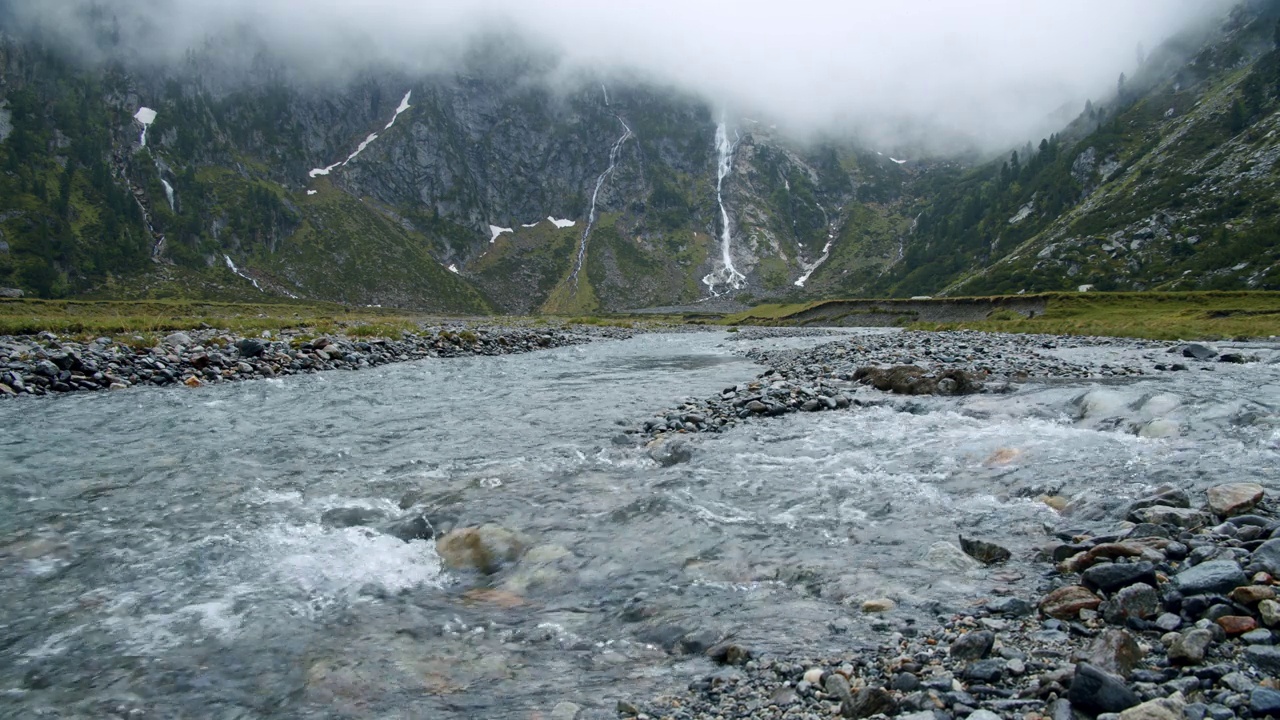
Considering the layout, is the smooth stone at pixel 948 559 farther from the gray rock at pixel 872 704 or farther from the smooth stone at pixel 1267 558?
the gray rock at pixel 872 704

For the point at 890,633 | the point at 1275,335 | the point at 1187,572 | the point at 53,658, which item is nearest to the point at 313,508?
the point at 53,658

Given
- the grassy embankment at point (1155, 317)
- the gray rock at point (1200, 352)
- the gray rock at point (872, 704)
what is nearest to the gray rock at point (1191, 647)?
the gray rock at point (872, 704)

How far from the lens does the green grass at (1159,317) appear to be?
1656 inches

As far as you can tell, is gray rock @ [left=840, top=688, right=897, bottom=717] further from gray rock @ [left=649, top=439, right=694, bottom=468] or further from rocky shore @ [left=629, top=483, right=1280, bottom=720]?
gray rock @ [left=649, top=439, right=694, bottom=468]

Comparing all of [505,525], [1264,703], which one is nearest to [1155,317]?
[505,525]

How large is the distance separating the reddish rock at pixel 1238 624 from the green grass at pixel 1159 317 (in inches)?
1840

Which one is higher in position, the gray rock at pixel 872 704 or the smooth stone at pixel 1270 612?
the smooth stone at pixel 1270 612

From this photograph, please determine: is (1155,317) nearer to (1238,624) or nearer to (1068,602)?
(1068,602)

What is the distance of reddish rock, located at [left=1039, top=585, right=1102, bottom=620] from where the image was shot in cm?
498

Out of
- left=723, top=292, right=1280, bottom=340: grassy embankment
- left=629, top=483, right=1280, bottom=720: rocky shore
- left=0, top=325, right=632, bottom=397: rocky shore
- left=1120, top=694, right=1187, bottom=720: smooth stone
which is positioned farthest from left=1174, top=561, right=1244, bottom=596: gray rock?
left=723, top=292, right=1280, bottom=340: grassy embankment

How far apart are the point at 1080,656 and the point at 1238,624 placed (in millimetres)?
1061

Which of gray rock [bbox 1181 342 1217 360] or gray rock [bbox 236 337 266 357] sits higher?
gray rock [bbox 1181 342 1217 360]

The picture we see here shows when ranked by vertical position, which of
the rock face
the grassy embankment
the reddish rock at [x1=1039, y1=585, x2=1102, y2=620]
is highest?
the grassy embankment

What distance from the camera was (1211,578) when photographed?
4840 mm
